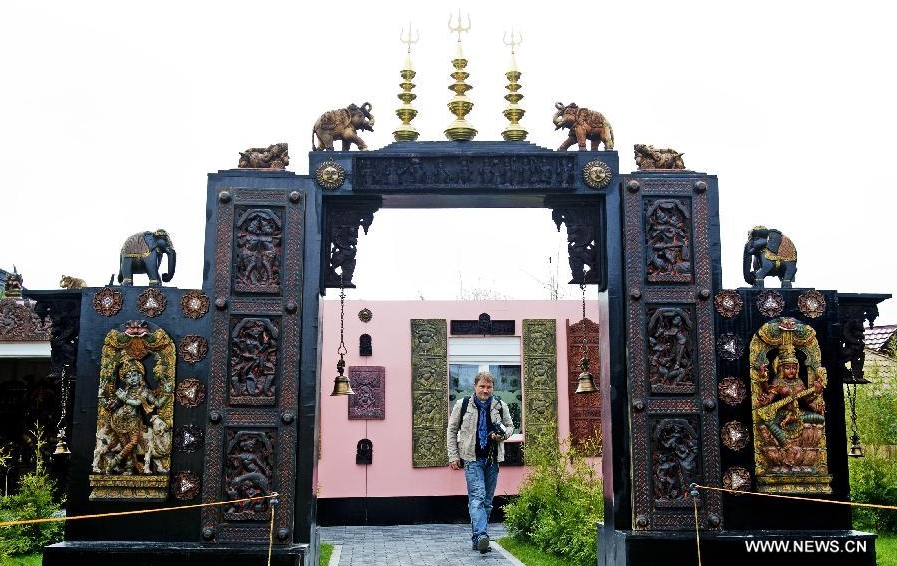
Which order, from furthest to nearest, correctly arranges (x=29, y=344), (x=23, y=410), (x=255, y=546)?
(x=23, y=410)
(x=29, y=344)
(x=255, y=546)

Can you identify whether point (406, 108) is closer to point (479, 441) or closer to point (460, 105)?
point (460, 105)

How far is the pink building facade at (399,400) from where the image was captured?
36.5ft

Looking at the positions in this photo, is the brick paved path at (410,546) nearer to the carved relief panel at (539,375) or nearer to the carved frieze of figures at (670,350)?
the carved relief panel at (539,375)

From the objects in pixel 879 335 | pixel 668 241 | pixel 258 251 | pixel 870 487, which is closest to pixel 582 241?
pixel 668 241

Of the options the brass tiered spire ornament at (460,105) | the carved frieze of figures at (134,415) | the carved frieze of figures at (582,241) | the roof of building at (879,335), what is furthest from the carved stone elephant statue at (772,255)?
the roof of building at (879,335)

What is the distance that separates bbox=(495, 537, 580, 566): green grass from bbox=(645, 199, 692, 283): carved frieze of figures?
9.44 ft

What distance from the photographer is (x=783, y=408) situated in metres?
6.17

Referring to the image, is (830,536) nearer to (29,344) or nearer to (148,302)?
(148,302)

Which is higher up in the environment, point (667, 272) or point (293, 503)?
point (667, 272)

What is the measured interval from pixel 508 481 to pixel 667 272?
577 centimetres

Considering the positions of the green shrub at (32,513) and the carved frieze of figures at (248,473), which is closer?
the carved frieze of figures at (248,473)

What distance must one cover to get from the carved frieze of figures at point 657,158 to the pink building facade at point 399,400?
5295 mm

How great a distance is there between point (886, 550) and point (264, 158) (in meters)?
7.04

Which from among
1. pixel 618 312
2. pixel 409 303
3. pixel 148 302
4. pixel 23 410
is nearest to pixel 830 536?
pixel 618 312
